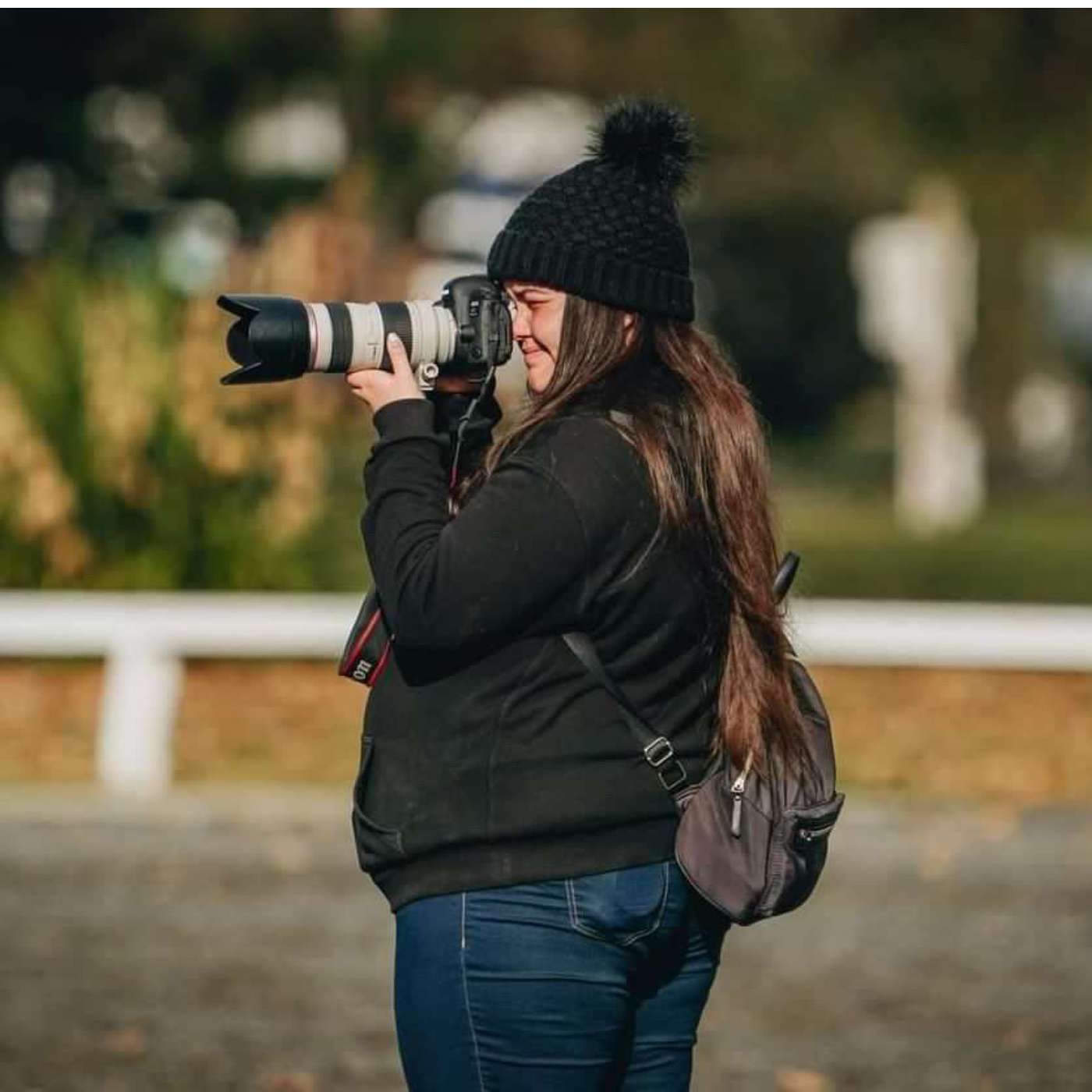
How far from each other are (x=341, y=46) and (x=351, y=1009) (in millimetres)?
17067

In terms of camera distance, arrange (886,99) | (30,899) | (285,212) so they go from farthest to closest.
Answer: (886,99), (285,212), (30,899)

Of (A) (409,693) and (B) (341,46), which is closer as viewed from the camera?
(A) (409,693)

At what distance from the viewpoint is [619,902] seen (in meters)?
3.01

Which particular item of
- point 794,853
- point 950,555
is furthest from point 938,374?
point 794,853

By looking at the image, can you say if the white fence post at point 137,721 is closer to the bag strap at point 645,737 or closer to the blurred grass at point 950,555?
the blurred grass at point 950,555

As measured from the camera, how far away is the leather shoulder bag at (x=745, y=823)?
3027 millimetres

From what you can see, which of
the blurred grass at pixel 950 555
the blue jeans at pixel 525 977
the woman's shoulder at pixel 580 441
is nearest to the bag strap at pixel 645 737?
the blue jeans at pixel 525 977

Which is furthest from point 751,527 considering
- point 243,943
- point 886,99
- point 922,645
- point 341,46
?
point 886,99

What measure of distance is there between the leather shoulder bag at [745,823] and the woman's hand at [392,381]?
0.37m

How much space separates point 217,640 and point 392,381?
6963 millimetres

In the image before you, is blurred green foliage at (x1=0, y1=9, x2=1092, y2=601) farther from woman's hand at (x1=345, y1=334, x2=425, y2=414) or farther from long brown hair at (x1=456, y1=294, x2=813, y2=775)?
woman's hand at (x1=345, y1=334, x2=425, y2=414)

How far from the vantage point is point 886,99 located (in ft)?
82.8

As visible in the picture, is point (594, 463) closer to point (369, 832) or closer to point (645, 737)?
point (645, 737)

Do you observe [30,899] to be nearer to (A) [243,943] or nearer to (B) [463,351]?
(A) [243,943]
